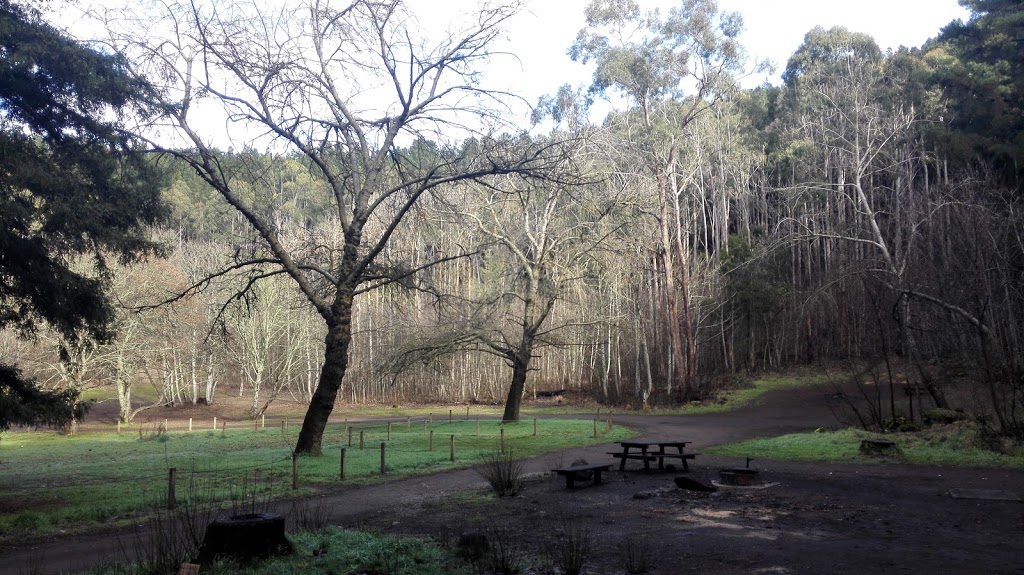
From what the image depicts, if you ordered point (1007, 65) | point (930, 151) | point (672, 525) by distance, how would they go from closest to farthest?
1. point (672, 525)
2. point (1007, 65)
3. point (930, 151)

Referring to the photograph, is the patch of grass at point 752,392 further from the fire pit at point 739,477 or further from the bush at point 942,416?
the fire pit at point 739,477

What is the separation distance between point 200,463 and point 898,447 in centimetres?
1663

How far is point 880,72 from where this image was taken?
153 feet

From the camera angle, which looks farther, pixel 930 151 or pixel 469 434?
pixel 930 151

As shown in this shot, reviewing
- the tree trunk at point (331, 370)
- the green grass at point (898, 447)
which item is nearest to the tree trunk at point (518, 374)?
the green grass at point (898, 447)

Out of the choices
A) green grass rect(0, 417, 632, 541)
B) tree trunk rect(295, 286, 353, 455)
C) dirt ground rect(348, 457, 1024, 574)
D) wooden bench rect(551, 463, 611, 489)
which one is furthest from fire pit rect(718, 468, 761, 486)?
tree trunk rect(295, 286, 353, 455)

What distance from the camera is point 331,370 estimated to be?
18922 millimetres

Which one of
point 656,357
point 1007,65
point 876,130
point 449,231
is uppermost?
point 1007,65

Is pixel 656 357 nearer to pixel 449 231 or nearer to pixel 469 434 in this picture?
pixel 449 231

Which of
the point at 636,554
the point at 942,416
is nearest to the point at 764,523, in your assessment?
the point at 636,554

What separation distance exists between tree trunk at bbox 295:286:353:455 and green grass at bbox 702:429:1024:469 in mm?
9623

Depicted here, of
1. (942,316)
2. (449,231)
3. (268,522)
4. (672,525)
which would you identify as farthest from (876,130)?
(268,522)

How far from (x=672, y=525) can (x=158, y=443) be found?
78.4 feet

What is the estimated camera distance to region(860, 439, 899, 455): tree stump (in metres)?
16.4
